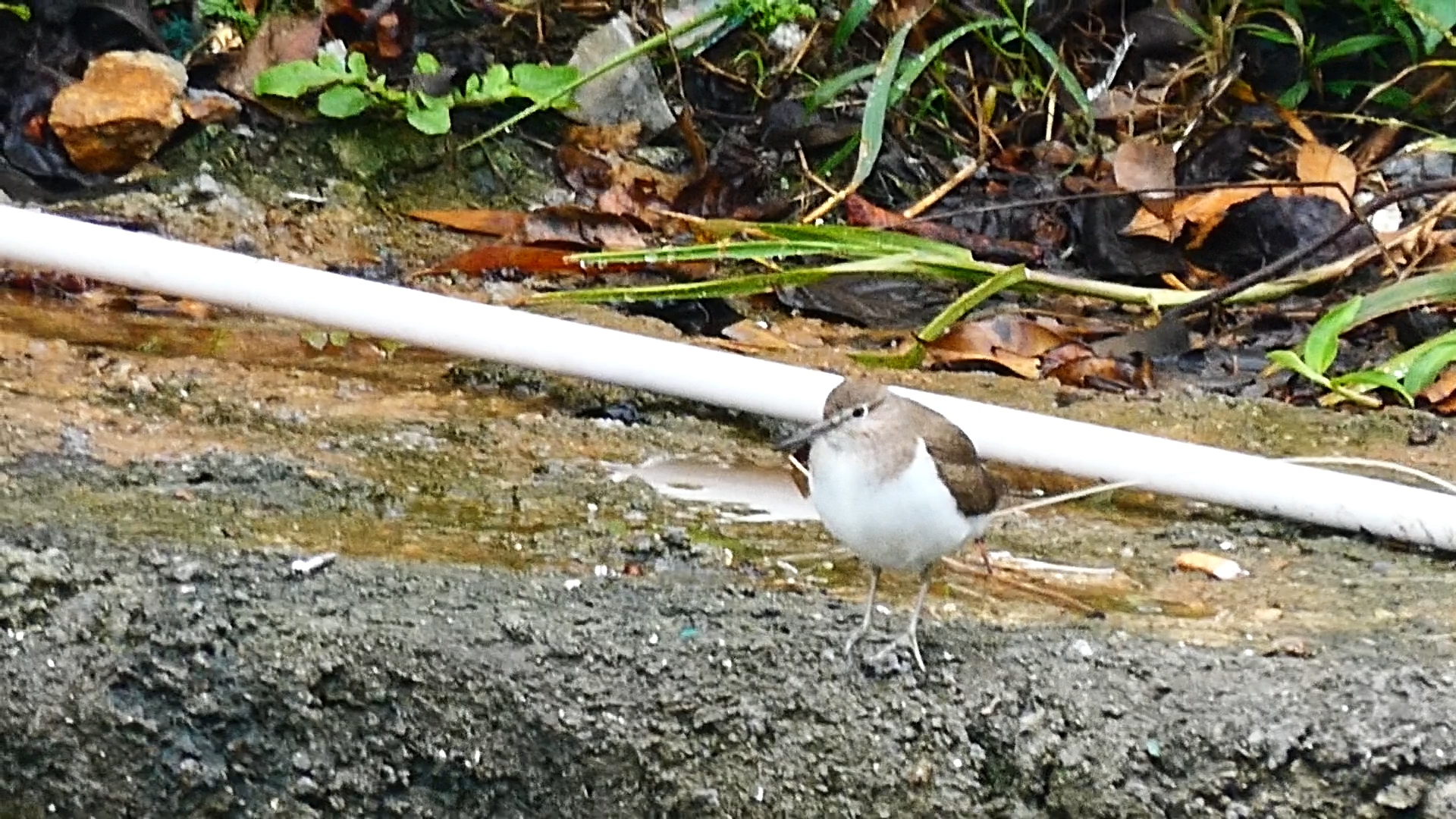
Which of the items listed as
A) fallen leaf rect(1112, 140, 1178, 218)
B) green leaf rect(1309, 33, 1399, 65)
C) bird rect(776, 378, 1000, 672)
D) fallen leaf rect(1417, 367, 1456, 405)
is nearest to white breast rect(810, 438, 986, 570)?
bird rect(776, 378, 1000, 672)

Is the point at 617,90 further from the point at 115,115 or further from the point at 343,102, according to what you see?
the point at 115,115

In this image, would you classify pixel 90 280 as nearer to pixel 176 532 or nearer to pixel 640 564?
pixel 176 532

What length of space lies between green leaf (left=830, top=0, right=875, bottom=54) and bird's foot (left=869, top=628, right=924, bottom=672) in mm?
3348

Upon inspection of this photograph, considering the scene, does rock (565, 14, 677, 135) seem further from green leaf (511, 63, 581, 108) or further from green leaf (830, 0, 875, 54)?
green leaf (830, 0, 875, 54)

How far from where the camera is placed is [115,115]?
5012mm

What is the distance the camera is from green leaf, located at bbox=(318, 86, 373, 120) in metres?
5.25

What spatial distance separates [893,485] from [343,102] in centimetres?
309

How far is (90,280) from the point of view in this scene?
14.0ft

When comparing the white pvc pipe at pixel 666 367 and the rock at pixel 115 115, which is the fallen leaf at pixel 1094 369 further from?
the rock at pixel 115 115

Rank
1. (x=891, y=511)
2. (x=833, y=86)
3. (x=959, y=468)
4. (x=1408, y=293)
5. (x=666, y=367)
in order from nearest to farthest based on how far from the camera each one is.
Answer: (x=891, y=511)
(x=959, y=468)
(x=666, y=367)
(x=1408, y=293)
(x=833, y=86)

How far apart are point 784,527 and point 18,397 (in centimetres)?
140

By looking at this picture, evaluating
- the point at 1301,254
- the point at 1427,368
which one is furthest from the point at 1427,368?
the point at 1301,254

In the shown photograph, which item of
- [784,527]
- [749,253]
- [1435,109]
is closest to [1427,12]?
[1435,109]

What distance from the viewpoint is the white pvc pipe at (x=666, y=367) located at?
324cm
